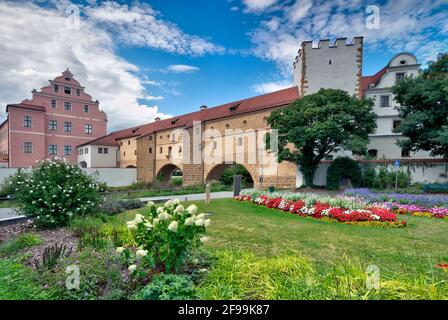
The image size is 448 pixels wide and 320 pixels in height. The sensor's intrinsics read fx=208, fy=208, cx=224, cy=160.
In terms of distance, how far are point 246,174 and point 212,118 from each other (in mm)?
9043

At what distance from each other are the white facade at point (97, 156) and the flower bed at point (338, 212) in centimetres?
2968

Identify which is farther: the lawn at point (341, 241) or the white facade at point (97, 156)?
the white facade at point (97, 156)

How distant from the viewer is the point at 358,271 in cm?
253

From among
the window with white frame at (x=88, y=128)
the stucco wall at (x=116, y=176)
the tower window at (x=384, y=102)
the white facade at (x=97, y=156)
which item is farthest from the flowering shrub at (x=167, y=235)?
the window with white frame at (x=88, y=128)

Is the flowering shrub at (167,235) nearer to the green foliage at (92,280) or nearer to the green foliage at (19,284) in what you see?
the green foliage at (92,280)

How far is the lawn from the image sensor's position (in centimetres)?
347

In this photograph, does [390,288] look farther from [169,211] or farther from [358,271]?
[169,211]

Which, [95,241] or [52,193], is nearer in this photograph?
[95,241]

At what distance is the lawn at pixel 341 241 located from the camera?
11.4 feet

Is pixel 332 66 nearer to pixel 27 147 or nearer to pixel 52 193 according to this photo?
pixel 52 193

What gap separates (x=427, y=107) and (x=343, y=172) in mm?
6207

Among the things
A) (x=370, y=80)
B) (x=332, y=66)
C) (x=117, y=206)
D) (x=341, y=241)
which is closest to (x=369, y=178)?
(x=332, y=66)

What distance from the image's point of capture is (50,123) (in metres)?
26.3

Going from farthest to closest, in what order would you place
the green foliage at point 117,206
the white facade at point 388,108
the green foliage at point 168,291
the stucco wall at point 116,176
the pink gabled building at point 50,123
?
the stucco wall at point 116,176 < the pink gabled building at point 50,123 < the white facade at point 388,108 < the green foliage at point 117,206 < the green foliage at point 168,291
